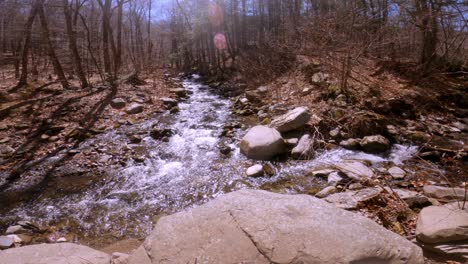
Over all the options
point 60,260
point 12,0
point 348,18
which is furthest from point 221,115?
point 12,0

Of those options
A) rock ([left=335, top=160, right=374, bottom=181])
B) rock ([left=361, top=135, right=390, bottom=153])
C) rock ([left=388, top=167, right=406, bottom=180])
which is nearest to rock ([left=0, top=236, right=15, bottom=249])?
rock ([left=335, top=160, right=374, bottom=181])

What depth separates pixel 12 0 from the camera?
38.0 ft

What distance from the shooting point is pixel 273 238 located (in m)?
2.40

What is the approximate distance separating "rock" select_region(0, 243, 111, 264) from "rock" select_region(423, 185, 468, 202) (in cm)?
421

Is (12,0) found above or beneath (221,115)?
above

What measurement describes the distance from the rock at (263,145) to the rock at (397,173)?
7.01 feet

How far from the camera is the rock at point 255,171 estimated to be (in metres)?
5.51

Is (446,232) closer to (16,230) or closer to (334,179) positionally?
(334,179)

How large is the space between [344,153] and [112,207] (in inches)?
185

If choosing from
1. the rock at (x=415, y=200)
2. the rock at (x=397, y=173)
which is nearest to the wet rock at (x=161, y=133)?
the rock at (x=397, y=173)

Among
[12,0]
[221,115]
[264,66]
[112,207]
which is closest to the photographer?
[112,207]

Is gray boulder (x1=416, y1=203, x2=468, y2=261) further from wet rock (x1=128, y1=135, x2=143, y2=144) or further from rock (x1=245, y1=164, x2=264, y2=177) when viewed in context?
wet rock (x1=128, y1=135, x2=143, y2=144)

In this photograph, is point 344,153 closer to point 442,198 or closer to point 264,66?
point 442,198

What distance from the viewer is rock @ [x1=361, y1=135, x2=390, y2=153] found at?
6.23 meters
